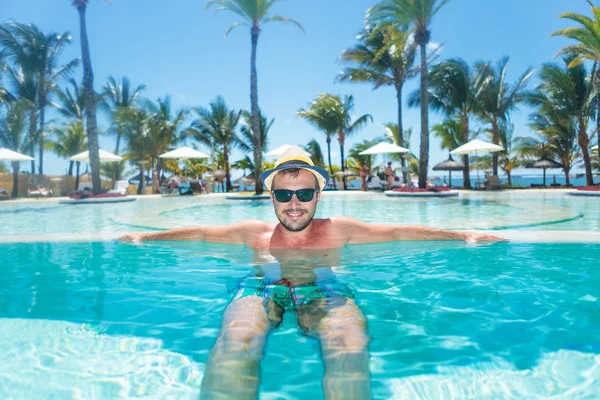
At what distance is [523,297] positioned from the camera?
290cm

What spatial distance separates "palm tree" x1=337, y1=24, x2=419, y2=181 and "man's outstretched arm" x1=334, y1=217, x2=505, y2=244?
826 inches

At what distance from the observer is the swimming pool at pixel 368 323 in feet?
6.00

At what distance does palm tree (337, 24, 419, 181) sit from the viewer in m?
23.4

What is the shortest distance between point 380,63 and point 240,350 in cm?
2453

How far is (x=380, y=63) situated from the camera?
78.2ft

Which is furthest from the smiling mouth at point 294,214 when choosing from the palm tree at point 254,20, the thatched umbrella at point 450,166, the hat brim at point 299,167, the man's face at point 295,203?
the thatched umbrella at point 450,166

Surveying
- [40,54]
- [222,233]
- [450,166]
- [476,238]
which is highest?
[40,54]

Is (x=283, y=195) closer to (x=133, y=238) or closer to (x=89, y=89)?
(x=133, y=238)

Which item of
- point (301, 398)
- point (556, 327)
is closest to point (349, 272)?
point (556, 327)

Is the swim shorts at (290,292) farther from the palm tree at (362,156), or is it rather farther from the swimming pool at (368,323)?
the palm tree at (362,156)

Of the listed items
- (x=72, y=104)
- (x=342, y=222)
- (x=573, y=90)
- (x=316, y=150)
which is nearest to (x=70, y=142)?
(x=72, y=104)

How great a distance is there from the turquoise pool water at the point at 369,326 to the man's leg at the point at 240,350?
11 centimetres

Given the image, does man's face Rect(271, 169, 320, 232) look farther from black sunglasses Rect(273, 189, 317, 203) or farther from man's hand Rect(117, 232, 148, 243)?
man's hand Rect(117, 232, 148, 243)

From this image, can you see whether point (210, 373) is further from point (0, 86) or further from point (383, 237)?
point (0, 86)
